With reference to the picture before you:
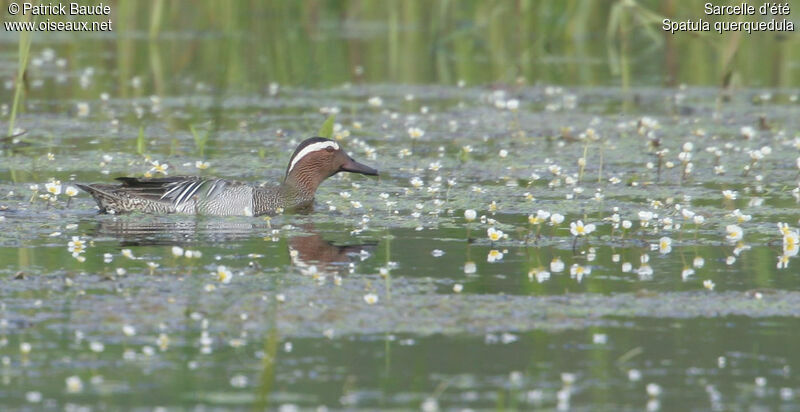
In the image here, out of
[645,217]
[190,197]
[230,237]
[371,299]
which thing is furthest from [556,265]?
[190,197]

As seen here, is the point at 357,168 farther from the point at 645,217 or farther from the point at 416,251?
the point at 645,217

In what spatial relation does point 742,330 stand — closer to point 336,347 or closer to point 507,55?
point 336,347

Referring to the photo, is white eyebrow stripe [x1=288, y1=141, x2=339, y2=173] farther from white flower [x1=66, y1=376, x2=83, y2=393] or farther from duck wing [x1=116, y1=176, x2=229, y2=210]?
white flower [x1=66, y1=376, x2=83, y2=393]

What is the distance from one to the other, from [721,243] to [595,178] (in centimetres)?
315

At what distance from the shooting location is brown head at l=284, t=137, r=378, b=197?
11.9m

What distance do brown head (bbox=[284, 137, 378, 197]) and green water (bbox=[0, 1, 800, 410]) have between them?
0.25 meters

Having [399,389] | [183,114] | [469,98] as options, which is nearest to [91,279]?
[399,389]

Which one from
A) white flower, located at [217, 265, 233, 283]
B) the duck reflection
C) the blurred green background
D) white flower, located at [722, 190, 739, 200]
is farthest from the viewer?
the blurred green background

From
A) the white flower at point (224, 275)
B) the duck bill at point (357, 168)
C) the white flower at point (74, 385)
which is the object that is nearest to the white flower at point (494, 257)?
the white flower at point (224, 275)

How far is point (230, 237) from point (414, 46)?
14975 millimetres

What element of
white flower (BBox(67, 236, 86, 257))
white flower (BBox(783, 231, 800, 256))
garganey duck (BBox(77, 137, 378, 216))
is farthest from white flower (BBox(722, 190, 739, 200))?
white flower (BBox(67, 236, 86, 257))

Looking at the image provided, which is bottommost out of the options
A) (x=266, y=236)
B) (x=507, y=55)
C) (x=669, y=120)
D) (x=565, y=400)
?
(x=565, y=400)

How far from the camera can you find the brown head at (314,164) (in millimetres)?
11930

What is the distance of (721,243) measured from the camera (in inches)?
387
